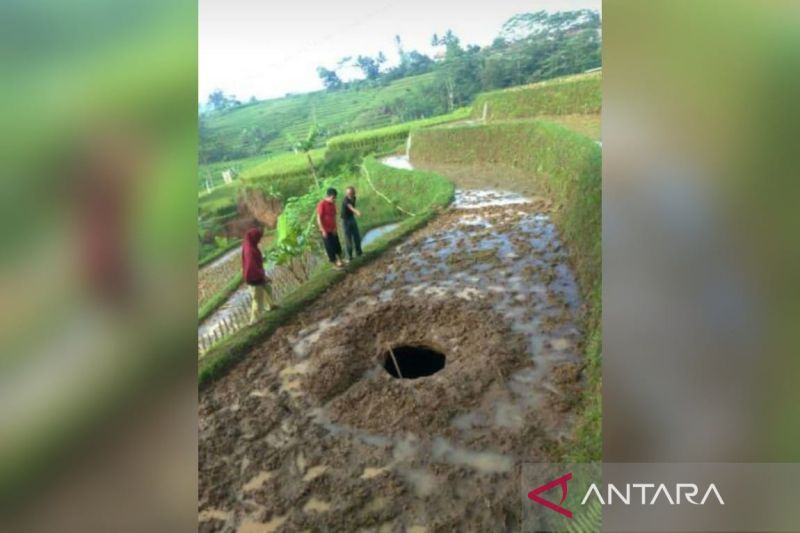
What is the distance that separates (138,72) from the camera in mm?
2279

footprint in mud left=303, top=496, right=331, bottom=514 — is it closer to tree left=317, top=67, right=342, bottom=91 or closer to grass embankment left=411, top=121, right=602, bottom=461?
grass embankment left=411, top=121, right=602, bottom=461

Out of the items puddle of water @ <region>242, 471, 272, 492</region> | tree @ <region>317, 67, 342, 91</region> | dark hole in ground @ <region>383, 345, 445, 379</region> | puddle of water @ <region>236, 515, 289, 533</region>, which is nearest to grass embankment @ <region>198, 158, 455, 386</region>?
tree @ <region>317, 67, 342, 91</region>

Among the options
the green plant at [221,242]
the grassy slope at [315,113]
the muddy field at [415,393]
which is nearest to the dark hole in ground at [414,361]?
the muddy field at [415,393]

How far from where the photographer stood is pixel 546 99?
328 centimetres

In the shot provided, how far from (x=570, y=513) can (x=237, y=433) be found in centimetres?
179

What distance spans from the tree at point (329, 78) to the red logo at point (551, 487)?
239cm

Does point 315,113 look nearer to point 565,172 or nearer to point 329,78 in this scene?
point 329,78

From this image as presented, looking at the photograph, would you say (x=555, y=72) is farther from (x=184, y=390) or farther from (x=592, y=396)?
(x=184, y=390)

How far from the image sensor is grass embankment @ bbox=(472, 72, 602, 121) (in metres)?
3.10

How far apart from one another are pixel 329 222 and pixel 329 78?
3.06 ft

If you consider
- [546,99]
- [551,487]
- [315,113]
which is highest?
[315,113]

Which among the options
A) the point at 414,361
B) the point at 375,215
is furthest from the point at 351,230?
the point at 414,361

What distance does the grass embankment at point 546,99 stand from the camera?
3.10 metres

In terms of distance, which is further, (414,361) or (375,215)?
(375,215)
